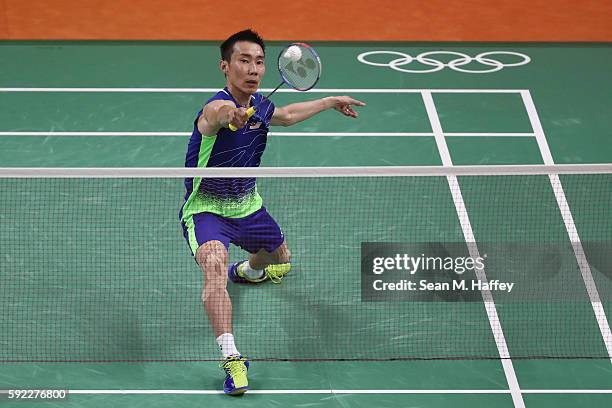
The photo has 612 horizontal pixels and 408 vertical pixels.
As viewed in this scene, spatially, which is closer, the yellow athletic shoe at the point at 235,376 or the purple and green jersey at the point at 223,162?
the yellow athletic shoe at the point at 235,376

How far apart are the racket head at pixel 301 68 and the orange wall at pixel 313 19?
19.4 ft

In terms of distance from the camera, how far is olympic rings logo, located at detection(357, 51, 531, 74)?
13.1m

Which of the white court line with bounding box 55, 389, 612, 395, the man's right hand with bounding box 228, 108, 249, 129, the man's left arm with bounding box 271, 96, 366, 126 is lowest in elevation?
the white court line with bounding box 55, 389, 612, 395

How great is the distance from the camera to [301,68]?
314 inches

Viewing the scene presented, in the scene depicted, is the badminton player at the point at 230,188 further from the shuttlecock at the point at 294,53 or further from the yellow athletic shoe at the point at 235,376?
the shuttlecock at the point at 294,53

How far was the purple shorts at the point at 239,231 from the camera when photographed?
812cm

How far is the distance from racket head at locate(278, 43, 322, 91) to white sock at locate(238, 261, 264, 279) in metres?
1.70

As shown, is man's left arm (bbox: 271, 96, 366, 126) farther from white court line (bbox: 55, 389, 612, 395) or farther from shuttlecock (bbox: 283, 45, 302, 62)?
white court line (bbox: 55, 389, 612, 395)

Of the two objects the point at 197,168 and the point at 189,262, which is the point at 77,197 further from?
the point at 197,168

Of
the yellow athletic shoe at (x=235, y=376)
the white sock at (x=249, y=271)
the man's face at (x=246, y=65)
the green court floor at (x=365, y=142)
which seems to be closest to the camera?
the yellow athletic shoe at (x=235, y=376)

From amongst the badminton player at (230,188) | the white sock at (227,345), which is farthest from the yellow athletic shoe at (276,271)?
the white sock at (227,345)

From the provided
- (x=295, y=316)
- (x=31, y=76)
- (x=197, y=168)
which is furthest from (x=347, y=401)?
(x=31, y=76)

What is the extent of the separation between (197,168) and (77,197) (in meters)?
2.83

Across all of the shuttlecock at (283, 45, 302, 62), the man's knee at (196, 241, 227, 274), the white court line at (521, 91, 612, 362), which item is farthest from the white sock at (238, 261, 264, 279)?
the white court line at (521, 91, 612, 362)
